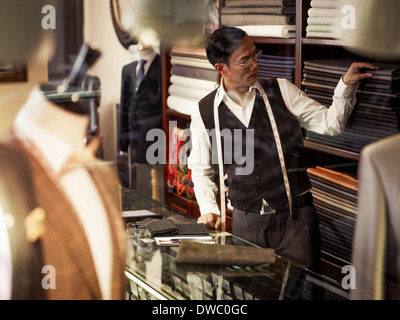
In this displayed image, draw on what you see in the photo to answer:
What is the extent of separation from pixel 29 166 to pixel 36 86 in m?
0.26

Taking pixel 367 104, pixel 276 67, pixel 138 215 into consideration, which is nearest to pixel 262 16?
pixel 276 67

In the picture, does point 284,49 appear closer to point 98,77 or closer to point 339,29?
point 339,29

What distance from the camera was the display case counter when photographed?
1406mm

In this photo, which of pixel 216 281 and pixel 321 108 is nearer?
pixel 216 281

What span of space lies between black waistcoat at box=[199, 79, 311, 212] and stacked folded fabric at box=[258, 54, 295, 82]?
0.14ft

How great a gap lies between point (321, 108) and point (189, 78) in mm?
572

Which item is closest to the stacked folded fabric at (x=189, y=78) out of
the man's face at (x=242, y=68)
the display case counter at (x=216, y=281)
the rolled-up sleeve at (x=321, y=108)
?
the man's face at (x=242, y=68)

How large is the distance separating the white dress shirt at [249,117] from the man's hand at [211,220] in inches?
0.8

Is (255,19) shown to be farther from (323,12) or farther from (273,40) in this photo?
(323,12)

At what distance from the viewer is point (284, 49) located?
6.48 feet

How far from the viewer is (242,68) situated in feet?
6.11

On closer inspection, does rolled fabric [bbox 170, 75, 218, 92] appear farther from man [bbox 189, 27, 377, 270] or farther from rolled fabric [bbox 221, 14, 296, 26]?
rolled fabric [bbox 221, 14, 296, 26]

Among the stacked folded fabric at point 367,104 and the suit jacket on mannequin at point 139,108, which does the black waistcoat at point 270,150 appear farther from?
the suit jacket on mannequin at point 139,108

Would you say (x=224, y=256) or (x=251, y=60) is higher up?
(x=251, y=60)
